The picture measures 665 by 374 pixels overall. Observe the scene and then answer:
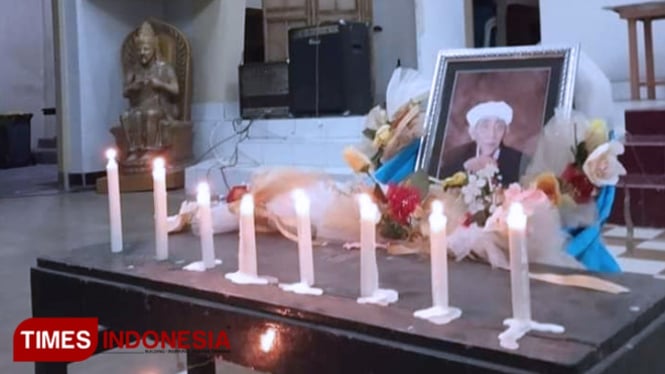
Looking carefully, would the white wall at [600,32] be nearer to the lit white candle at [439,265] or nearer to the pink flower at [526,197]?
the pink flower at [526,197]

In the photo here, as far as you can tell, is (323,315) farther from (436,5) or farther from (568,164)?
(436,5)

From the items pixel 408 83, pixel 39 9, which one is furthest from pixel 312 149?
pixel 39 9

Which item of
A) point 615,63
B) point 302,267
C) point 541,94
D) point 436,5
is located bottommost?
point 302,267

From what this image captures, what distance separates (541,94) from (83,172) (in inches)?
224

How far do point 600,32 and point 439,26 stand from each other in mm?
1219

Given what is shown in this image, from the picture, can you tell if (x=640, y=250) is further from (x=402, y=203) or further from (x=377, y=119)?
(x=402, y=203)

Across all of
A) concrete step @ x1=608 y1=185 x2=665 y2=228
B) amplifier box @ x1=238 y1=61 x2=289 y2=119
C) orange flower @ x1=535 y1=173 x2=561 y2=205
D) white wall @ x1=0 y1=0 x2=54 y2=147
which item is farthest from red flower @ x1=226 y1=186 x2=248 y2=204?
white wall @ x1=0 y1=0 x2=54 y2=147

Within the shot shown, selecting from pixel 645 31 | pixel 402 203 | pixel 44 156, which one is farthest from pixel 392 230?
pixel 44 156

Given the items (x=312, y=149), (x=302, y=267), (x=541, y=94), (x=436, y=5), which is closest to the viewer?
(x=302, y=267)

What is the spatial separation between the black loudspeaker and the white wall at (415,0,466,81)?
0.57m

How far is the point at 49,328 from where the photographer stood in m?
1.16

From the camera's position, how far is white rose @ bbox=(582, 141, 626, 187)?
1.16 meters

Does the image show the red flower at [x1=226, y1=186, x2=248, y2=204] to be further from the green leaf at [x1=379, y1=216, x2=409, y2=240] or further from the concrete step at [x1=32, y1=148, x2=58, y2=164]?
the concrete step at [x1=32, y1=148, x2=58, y2=164]

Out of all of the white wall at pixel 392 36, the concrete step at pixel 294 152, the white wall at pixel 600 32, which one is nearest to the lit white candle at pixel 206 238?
the concrete step at pixel 294 152
